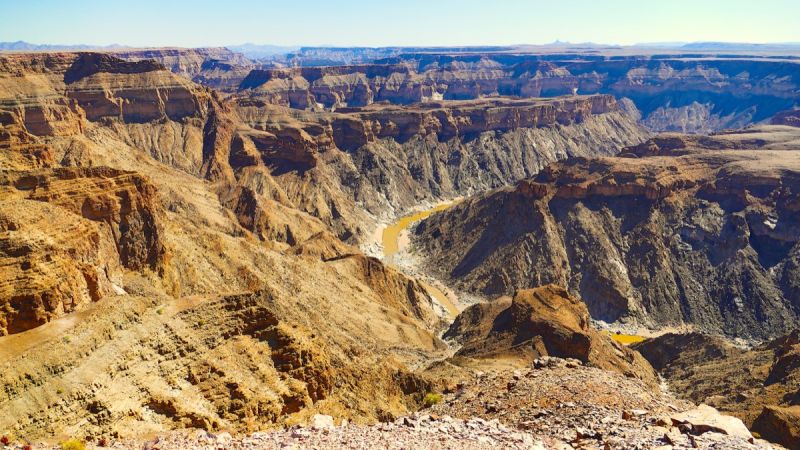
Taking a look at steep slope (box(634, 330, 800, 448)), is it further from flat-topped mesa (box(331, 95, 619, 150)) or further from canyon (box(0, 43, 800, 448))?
flat-topped mesa (box(331, 95, 619, 150))

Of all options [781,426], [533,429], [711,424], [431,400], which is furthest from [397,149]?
[711,424]

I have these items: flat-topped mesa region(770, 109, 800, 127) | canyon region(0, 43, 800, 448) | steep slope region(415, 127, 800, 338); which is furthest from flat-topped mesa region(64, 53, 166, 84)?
flat-topped mesa region(770, 109, 800, 127)

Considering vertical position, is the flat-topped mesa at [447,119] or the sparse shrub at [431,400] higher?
the flat-topped mesa at [447,119]

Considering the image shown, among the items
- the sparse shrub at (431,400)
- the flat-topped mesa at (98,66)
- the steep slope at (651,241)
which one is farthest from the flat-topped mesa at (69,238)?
the flat-topped mesa at (98,66)

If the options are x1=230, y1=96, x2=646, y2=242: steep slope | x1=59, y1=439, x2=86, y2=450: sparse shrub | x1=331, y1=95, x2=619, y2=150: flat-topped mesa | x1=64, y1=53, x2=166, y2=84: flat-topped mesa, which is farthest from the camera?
x1=331, y1=95, x2=619, y2=150: flat-topped mesa

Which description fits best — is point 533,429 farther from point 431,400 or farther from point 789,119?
point 789,119

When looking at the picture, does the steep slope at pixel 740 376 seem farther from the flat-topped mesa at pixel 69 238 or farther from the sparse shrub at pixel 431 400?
the flat-topped mesa at pixel 69 238
